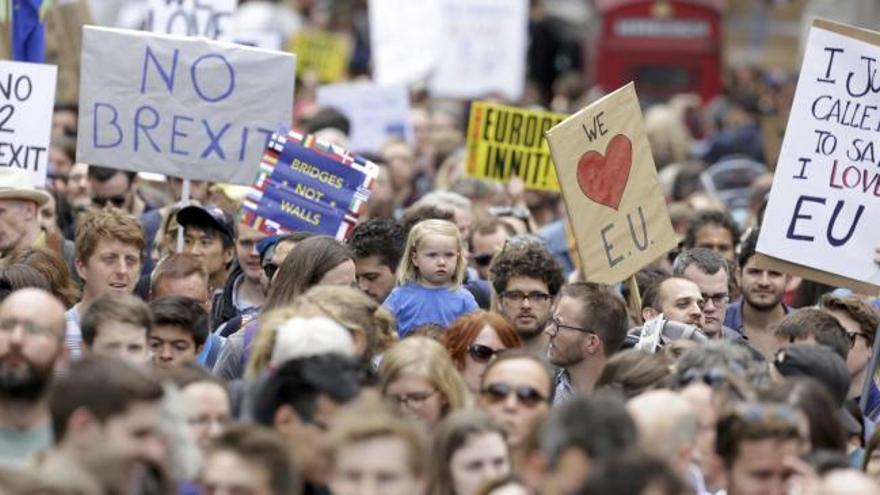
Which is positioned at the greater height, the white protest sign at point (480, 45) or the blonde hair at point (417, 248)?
the blonde hair at point (417, 248)

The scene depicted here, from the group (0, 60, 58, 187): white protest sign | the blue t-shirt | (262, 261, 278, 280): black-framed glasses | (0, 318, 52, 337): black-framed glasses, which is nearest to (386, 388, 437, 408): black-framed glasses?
(0, 318, 52, 337): black-framed glasses

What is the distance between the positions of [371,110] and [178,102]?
23.8 feet

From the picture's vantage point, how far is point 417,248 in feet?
41.6

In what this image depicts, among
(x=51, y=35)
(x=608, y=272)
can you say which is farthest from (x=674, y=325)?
(x=51, y=35)

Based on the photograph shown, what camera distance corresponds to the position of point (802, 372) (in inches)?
413

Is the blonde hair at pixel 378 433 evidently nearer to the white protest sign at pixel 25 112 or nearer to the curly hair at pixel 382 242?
the curly hair at pixel 382 242

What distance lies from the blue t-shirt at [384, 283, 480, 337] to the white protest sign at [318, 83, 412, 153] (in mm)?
8148

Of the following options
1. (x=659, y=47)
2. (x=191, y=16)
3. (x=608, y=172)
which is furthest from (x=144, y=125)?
(x=659, y=47)

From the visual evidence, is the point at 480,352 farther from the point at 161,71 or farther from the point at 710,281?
the point at 161,71

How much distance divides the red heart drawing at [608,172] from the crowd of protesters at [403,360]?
0.41 meters

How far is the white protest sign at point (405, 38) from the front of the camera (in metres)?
24.0

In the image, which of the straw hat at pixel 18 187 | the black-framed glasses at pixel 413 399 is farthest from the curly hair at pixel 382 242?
the black-framed glasses at pixel 413 399

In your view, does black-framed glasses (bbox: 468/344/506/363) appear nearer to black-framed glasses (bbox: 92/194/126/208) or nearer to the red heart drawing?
the red heart drawing

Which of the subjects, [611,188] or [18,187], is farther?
[18,187]
